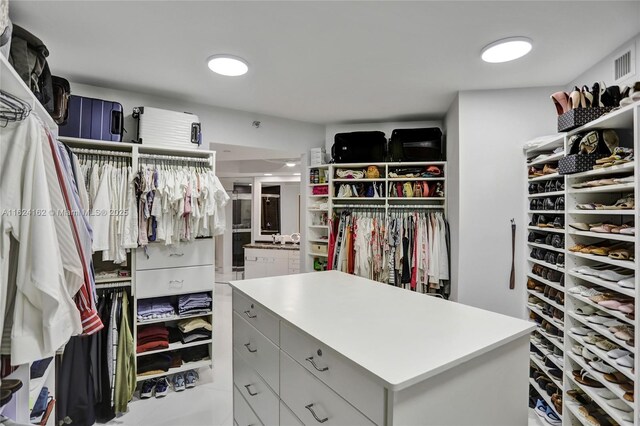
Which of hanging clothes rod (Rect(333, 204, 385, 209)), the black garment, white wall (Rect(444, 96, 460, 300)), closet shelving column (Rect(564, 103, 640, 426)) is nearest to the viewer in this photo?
closet shelving column (Rect(564, 103, 640, 426))

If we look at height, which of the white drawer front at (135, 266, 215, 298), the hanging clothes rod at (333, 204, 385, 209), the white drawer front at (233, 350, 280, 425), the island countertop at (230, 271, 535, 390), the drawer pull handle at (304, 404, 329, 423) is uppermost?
the hanging clothes rod at (333, 204, 385, 209)

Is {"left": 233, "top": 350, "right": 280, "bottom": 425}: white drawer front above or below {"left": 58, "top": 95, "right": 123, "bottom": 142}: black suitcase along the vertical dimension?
below

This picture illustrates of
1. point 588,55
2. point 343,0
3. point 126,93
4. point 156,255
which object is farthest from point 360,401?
point 126,93

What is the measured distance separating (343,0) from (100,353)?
2.80 meters

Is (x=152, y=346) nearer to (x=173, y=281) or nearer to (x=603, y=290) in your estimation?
(x=173, y=281)

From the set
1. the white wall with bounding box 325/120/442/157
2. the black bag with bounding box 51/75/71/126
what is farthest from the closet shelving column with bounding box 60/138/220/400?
the white wall with bounding box 325/120/442/157

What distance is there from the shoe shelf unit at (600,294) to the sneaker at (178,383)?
2.80 metres

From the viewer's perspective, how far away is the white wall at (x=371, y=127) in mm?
3637

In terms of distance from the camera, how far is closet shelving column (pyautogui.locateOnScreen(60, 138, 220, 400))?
2.44 metres

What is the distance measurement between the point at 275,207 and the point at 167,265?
184 inches

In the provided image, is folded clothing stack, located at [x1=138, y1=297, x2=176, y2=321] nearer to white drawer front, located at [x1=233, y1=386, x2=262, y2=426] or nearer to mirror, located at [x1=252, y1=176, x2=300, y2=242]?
white drawer front, located at [x1=233, y1=386, x2=262, y2=426]

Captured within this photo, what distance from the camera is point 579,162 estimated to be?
5.93 ft

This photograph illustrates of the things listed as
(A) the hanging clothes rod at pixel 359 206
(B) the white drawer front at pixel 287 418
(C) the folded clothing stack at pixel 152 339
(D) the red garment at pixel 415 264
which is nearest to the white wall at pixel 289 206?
(A) the hanging clothes rod at pixel 359 206

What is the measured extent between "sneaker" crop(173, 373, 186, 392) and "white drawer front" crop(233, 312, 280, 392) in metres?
1.22
